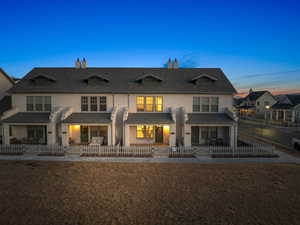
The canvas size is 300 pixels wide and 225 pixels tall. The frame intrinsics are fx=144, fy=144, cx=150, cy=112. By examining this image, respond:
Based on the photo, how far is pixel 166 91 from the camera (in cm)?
1571

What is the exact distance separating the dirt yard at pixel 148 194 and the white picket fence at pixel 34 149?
2124 mm

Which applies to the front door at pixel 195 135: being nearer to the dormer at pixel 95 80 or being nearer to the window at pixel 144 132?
the window at pixel 144 132

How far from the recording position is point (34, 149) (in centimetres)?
1238

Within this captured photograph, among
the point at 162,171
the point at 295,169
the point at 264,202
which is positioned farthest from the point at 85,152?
the point at 295,169

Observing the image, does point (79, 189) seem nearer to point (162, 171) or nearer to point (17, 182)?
point (17, 182)

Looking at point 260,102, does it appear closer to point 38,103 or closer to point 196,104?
point 196,104

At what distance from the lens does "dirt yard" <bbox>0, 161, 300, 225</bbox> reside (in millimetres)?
5348

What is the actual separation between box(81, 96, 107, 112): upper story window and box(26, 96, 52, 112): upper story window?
3683 millimetres

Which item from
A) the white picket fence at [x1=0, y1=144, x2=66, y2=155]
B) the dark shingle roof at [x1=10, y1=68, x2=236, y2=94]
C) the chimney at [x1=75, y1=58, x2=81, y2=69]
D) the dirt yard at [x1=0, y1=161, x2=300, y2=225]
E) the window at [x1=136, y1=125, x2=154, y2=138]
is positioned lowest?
the dirt yard at [x1=0, y1=161, x2=300, y2=225]

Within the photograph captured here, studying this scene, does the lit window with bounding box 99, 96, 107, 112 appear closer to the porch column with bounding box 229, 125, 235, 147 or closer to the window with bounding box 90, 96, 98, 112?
the window with bounding box 90, 96, 98, 112

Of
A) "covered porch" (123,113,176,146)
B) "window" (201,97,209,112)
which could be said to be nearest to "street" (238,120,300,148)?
"window" (201,97,209,112)

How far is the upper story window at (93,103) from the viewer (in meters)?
15.9

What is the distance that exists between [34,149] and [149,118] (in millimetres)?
10470

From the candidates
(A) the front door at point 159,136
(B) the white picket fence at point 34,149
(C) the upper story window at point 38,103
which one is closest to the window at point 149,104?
(A) the front door at point 159,136
